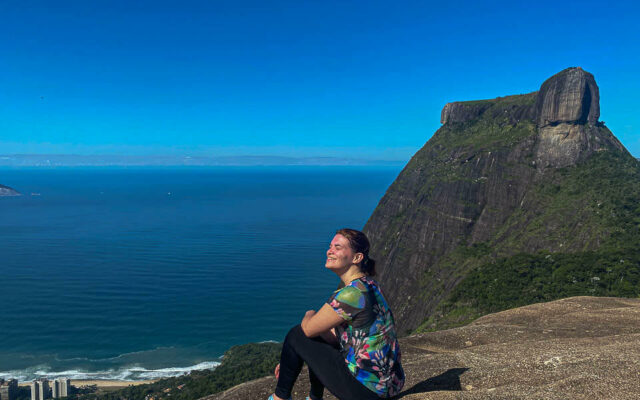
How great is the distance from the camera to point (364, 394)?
5.25 meters

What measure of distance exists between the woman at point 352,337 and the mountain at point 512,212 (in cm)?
3696

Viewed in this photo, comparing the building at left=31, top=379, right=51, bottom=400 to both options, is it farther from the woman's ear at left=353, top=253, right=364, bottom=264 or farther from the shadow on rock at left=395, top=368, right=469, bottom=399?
the woman's ear at left=353, top=253, right=364, bottom=264

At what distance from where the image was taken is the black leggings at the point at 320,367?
524 cm

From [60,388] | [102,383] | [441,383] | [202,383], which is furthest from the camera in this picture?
[102,383]

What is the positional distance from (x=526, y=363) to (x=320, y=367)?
5207mm

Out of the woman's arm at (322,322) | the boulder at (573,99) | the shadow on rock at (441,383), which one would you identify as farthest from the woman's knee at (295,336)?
the boulder at (573,99)

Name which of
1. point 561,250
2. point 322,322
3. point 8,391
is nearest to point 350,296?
point 322,322

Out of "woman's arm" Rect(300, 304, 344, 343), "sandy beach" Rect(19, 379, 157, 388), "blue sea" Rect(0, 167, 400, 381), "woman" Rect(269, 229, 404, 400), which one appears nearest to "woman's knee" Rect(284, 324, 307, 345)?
"woman" Rect(269, 229, 404, 400)

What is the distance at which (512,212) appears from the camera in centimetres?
7512

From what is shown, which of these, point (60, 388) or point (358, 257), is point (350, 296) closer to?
point (358, 257)

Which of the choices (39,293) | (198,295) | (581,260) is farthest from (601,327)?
(39,293)

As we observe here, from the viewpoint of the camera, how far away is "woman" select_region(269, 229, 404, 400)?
197 inches

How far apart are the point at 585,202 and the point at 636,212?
774 cm

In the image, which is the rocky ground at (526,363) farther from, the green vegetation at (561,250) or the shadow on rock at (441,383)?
the green vegetation at (561,250)
